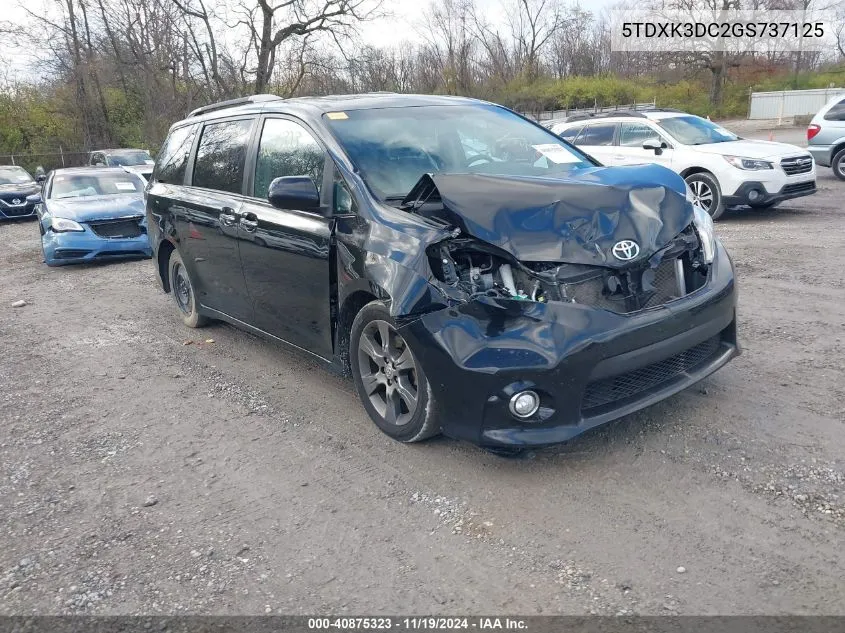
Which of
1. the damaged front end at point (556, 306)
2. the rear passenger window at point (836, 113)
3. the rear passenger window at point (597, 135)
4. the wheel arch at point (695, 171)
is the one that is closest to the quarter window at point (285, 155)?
the damaged front end at point (556, 306)

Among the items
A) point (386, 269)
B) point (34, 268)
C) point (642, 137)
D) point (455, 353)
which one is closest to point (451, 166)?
point (386, 269)

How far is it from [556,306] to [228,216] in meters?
A: 2.82

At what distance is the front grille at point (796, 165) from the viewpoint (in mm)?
10359

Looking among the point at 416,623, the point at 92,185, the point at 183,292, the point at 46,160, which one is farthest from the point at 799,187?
the point at 46,160

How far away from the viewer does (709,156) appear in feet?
34.5

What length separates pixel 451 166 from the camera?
4.38m

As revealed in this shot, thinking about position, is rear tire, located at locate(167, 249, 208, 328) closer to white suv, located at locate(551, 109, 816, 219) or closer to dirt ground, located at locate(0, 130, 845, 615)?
dirt ground, located at locate(0, 130, 845, 615)

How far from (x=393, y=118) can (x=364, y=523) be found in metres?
2.61

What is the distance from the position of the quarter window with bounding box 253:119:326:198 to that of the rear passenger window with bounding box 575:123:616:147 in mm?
8255

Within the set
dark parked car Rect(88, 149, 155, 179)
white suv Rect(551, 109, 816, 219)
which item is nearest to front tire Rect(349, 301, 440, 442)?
white suv Rect(551, 109, 816, 219)

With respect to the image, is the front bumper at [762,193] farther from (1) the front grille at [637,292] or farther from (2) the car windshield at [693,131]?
(1) the front grille at [637,292]

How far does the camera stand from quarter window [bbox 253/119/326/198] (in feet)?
14.2

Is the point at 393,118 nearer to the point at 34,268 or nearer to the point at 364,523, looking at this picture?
the point at 364,523

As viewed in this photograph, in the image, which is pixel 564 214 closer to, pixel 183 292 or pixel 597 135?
pixel 183 292
